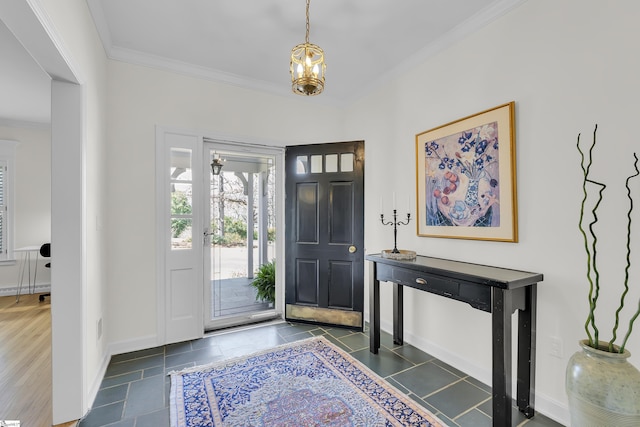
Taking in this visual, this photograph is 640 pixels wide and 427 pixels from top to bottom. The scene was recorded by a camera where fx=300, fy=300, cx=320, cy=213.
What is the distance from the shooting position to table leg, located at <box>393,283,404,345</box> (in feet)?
9.82

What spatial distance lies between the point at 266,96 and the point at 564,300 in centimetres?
337

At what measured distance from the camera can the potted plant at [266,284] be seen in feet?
13.3

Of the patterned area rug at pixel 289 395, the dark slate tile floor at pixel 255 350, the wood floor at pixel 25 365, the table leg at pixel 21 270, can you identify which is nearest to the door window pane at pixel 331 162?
the dark slate tile floor at pixel 255 350

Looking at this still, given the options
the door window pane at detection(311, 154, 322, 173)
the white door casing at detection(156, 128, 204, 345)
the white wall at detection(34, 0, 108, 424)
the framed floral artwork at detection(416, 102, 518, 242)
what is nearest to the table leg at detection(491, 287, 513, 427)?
the framed floral artwork at detection(416, 102, 518, 242)

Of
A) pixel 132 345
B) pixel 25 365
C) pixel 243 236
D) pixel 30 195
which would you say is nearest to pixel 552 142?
pixel 243 236

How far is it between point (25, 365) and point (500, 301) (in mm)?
3790

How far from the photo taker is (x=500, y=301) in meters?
1.80

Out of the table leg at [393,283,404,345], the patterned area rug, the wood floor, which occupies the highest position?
the table leg at [393,283,404,345]

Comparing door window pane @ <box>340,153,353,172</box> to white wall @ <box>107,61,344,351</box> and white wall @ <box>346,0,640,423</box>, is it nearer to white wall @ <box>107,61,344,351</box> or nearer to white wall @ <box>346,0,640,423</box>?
white wall @ <box>346,0,640,423</box>

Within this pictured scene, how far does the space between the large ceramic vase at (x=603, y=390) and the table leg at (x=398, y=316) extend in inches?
63.2

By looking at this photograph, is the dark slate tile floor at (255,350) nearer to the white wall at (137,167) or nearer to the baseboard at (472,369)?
the baseboard at (472,369)

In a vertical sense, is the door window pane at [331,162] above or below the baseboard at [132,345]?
above

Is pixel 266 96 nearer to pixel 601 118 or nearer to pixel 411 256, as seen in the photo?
pixel 411 256

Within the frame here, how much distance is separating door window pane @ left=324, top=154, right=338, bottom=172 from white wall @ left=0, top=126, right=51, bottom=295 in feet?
16.0
